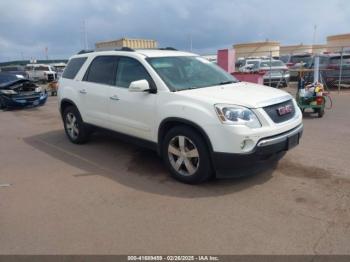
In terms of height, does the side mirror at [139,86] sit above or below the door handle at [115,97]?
above

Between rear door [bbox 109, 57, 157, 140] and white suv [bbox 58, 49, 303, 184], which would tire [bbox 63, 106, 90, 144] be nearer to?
white suv [bbox 58, 49, 303, 184]

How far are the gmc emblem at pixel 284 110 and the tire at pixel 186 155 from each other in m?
1.08

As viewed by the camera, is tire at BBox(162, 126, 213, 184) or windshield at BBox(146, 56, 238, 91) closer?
tire at BBox(162, 126, 213, 184)

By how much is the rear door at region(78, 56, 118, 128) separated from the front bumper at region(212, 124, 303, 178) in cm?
239

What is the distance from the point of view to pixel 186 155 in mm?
4535

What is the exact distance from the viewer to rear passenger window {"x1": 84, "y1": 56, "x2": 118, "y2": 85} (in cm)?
573

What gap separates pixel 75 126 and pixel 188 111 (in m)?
3.39

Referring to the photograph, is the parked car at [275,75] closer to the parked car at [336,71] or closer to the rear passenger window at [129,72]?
the parked car at [336,71]

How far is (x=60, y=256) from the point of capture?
3.10 m

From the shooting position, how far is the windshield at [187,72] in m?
4.94

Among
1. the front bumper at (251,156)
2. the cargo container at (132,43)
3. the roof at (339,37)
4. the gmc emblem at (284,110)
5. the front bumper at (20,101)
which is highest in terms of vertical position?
the roof at (339,37)

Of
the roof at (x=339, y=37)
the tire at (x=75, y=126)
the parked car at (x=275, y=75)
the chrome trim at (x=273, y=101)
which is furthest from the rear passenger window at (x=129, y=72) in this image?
the roof at (x=339, y=37)

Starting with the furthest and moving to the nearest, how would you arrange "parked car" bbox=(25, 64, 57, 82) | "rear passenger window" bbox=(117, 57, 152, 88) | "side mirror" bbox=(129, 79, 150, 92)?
"parked car" bbox=(25, 64, 57, 82)
"rear passenger window" bbox=(117, 57, 152, 88)
"side mirror" bbox=(129, 79, 150, 92)

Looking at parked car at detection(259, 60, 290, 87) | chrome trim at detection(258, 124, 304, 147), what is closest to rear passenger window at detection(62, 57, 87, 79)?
chrome trim at detection(258, 124, 304, 147)
